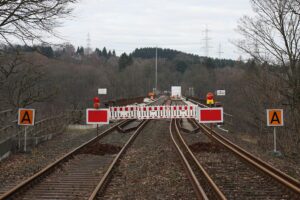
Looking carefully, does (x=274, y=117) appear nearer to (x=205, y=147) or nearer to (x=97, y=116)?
(x=205, y=147)

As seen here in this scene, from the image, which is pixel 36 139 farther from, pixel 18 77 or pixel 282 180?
pixel 18 77

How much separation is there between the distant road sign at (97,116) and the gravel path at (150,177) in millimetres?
2928

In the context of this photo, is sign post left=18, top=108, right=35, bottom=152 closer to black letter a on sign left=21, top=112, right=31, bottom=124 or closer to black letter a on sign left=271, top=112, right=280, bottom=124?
black letter a on sign left=21, top=112, right=31, bottom=124

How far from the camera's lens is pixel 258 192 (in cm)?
789

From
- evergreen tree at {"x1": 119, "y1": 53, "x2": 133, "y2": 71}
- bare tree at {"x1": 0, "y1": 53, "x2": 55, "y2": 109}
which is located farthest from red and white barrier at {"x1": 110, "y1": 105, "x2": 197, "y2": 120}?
evergreen tree at {"x1": 119, "y1": 53, "x2": 133, "y2": 71}

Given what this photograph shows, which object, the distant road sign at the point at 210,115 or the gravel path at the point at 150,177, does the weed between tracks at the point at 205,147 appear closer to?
the gravel path at the point at 150,177

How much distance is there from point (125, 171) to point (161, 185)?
1.74 metres

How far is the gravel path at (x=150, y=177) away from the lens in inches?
305

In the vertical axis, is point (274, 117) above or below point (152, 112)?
below

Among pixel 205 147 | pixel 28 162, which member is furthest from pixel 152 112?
pixel 28 162

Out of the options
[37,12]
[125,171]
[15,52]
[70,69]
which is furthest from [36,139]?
[70,69]

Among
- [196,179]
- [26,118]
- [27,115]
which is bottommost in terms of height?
[196,179]

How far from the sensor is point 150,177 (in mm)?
9297

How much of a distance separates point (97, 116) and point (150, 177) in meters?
7.81
